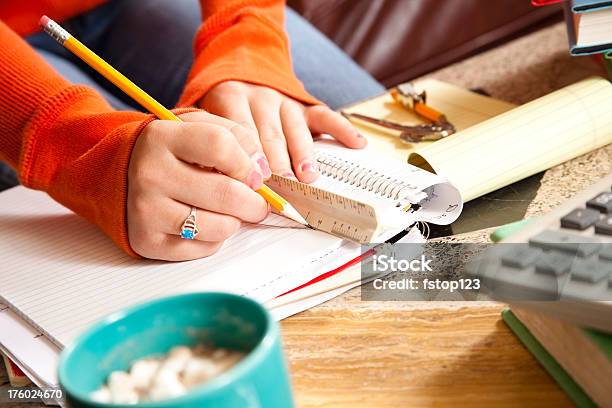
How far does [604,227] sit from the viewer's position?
44 centimetres

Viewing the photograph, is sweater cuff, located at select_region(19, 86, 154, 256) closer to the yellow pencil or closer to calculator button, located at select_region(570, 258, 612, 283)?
the yellow pencil

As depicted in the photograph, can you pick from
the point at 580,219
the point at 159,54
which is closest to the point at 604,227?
the point at 580,219

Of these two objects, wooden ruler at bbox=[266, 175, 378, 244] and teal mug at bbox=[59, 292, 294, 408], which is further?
wooden ruler at bbox=[266, 175, 378, 244]

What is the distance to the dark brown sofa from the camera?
1.29 m

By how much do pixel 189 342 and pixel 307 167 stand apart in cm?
34

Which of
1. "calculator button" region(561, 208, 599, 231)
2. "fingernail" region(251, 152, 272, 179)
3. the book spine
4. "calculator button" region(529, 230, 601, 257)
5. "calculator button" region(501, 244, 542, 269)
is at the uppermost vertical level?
"calculator button" region(561, 208, 599, 231)

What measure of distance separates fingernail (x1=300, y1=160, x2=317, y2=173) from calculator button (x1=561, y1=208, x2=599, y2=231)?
0.27m

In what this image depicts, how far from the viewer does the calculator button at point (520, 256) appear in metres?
0.43

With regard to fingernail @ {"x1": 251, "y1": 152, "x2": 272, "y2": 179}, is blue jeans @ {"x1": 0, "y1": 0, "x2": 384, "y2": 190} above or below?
below

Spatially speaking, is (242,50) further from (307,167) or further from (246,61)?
(307,167)

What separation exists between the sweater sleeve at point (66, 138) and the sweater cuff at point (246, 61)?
0.35ft

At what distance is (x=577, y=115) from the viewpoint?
710mm

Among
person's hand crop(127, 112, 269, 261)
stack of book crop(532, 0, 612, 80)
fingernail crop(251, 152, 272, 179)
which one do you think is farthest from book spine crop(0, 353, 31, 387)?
stack of book crop(532, 0, 612, 80)

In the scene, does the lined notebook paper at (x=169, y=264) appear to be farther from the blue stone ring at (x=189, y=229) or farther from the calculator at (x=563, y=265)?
the calculator at (x=563, y=265)
